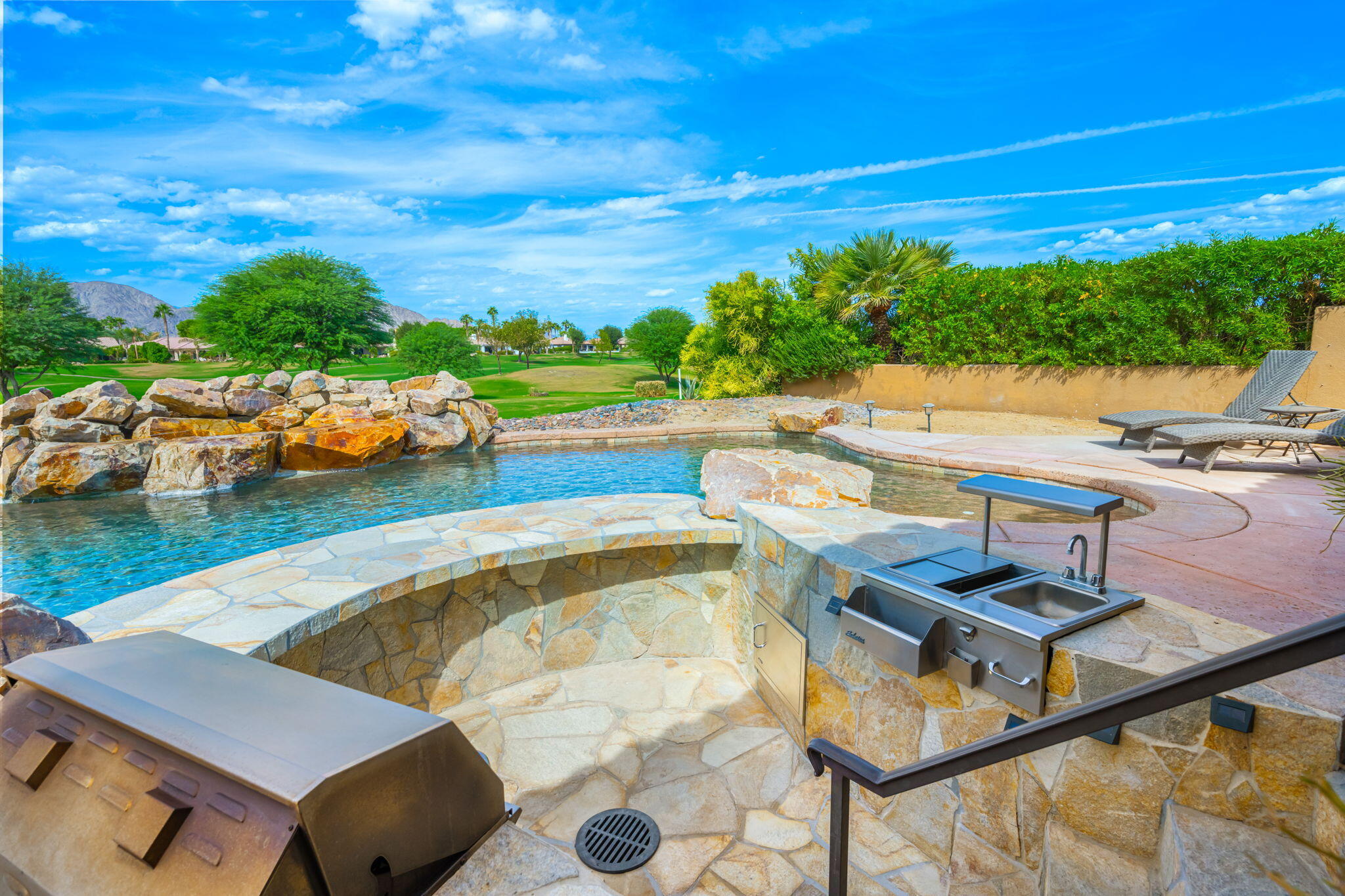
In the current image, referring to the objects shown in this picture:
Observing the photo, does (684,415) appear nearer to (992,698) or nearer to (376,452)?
(376,452)

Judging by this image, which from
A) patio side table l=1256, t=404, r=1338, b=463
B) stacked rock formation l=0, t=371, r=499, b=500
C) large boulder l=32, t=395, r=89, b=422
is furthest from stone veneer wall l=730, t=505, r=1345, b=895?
large boulder l=32, t=395, r=89, b=422

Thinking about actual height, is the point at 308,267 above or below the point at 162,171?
below

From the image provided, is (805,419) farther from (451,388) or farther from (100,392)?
(100,392)

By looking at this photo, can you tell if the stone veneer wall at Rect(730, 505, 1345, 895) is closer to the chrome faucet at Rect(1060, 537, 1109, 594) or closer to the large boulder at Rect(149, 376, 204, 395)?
the chrome faucet at Rect(1060, 537, 1109, 594)

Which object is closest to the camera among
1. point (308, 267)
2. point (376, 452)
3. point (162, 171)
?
point (376, 452)

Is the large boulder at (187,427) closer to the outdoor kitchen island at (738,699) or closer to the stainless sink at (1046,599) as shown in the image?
the outdoor kitchen island at (738,699)

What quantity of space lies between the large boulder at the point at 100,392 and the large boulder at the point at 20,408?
0.64 m

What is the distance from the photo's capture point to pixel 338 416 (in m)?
11.5

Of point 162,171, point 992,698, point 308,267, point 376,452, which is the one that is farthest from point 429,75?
point 162,171

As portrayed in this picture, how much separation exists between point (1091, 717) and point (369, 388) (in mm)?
16083

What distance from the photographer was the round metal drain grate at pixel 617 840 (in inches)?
92.4

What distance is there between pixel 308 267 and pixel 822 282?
81.3 ft

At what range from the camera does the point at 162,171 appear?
107 feet

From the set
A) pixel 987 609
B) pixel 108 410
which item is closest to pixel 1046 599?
pixel 987 609
